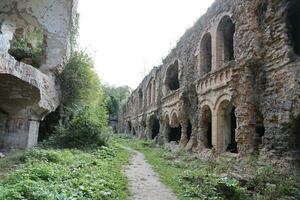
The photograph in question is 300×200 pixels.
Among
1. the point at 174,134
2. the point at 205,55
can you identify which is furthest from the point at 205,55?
the point at 174,134

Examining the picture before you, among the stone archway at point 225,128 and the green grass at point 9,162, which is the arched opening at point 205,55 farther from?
the green grass at point 9,162

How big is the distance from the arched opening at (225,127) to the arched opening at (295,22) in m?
2.93

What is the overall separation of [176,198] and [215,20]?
841cm

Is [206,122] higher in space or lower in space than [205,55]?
lower

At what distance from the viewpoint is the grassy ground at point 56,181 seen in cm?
443

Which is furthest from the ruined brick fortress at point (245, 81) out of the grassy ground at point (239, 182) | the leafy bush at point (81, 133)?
the leafy bush at point (81, 133)

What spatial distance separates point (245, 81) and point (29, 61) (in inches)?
290

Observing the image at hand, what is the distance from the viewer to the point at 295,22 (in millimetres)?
9680

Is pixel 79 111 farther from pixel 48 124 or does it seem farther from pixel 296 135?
pixel 296 135

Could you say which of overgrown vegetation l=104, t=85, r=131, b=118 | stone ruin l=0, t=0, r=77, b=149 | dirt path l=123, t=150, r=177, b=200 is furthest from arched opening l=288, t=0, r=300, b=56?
overgrown vegetation l=104, t=85, r=131, b=118

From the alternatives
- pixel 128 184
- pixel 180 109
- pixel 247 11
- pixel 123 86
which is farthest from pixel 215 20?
pixel 123 86

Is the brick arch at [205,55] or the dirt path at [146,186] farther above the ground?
the brick arch at [205,55]

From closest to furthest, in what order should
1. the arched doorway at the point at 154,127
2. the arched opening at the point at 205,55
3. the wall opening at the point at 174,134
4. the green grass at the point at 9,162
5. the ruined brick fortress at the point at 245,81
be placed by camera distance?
1. the green grass at the point at 9,162
2. the ruined brick fortress at the point at 245,81
3. the arched opening at the point at 205,55
4. the wall opening at the point at 174,134
5. the arched doorway at the point at 154,127

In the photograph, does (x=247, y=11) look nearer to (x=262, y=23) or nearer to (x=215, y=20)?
(x=262, y=23)
